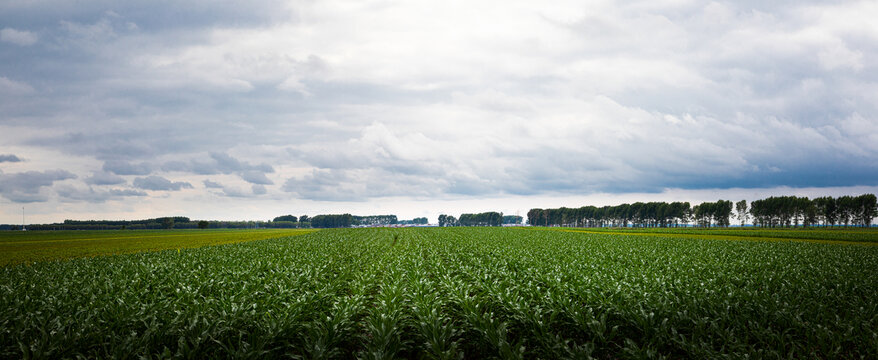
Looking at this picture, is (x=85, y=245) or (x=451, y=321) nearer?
(x=451, y=321)

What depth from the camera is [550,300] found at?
12.4 meters

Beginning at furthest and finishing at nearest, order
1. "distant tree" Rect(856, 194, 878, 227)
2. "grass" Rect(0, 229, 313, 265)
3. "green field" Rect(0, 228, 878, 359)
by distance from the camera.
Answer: "distant tree" Rect(856, 194, 878, 227) → "grass" Rect(0, 229, 313, 265) → "green field" Rect(0, 228, 878, 359)

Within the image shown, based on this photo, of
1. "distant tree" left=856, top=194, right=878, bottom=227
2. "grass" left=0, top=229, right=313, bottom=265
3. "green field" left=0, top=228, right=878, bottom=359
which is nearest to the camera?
"green field" left=0, top=228, right=878, bottom=359

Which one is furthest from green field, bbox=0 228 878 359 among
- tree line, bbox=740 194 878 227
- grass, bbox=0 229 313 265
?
tree line, bbox=740 194 878 227

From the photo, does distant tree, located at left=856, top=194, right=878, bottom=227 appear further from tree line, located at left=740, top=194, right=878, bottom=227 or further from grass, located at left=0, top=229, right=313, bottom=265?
grass, located at left=0, top=229, right=313, bottom=265

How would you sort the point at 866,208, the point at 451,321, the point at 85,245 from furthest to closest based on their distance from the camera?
1. the point at 866,208
2. the point at 85,245
3. the point at 451,321

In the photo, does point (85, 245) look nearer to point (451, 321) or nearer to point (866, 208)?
point (451, 321)

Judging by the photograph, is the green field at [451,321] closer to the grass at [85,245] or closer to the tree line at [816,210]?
the grass at [85,245]

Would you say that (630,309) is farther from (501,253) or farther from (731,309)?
(501,253)

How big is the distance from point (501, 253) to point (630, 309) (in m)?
18.3

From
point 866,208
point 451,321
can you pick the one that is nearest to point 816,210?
point 866,208

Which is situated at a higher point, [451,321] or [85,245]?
[451,321]

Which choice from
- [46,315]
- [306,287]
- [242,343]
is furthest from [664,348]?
[46,315]

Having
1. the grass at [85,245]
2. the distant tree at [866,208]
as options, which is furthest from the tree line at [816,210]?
the grass at [85,245]
